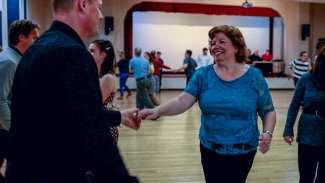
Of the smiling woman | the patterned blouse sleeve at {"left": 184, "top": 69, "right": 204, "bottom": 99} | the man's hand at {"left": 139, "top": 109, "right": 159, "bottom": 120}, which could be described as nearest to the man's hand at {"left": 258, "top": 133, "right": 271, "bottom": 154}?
the smiling woman

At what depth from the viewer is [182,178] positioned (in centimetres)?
362

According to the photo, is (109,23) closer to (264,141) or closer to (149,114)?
(149,114)

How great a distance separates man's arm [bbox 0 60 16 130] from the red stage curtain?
1205 cm

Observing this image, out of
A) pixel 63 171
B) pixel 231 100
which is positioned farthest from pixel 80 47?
pixel 231 100

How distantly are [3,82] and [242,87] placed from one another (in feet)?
4.95

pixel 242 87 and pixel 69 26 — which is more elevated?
pixel 69 26

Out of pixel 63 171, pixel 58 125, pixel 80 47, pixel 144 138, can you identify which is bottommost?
pixel 144 138

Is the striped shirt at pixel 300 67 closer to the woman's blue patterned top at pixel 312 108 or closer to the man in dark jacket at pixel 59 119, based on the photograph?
the woman's blue patterned top at pixel 312 108

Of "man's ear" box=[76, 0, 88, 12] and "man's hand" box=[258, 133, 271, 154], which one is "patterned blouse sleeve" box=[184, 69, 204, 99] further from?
"man's ear" box=[76, 0, 88, 12]

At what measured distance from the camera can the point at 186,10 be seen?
14.2 metres

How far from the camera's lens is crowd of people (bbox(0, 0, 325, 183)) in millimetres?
1030

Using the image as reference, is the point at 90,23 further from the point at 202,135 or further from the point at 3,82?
the point at 3,82

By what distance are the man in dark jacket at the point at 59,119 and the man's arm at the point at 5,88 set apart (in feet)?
4.22

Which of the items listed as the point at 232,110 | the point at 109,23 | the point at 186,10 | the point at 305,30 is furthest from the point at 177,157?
the point at 305,30
